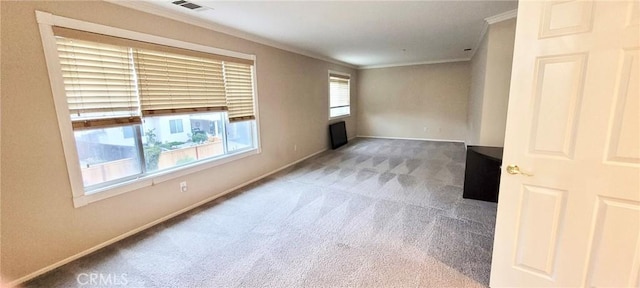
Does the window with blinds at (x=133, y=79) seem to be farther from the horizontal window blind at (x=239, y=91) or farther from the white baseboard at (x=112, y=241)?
the white baseboard at (x=112, y=241)

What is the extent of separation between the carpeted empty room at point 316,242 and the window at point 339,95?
11.4 ft

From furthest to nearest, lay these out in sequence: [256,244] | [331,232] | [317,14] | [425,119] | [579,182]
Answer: [425,119], [317,14], [331,232], [256,244], [579,182]

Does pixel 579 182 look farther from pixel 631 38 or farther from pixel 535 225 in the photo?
pixel 631 38

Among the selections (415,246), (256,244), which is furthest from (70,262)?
(415,246)

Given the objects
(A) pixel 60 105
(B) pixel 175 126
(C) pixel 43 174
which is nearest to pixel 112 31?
(A) pixel 60 105

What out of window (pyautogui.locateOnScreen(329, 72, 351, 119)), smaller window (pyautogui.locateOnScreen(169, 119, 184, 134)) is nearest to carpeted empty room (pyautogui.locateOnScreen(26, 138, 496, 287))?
smaller window (pyautogui.locateOnScreen(169, 119, 184, 134))

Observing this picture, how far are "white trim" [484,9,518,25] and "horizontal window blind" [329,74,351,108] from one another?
3847 mm

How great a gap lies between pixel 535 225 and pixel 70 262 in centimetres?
356

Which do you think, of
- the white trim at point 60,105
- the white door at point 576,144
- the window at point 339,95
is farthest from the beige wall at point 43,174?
the window at point 339,95

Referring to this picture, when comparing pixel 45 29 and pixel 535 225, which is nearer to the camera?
pixel 535 225

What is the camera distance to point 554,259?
156 cm

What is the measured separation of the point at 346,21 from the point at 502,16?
6.25 ft

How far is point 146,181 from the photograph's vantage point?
276 cm

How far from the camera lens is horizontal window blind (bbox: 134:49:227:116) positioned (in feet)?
8.89
